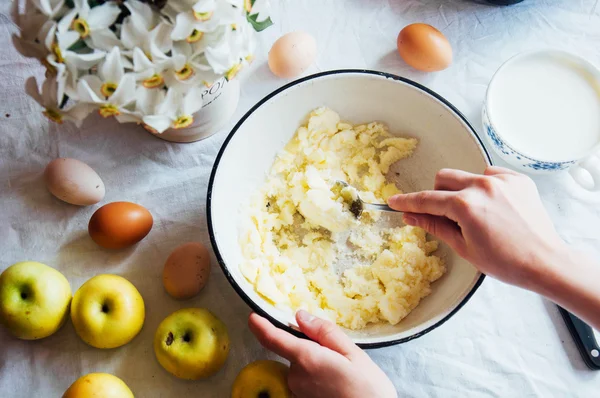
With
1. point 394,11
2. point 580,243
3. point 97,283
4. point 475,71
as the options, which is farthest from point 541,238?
point 97,283

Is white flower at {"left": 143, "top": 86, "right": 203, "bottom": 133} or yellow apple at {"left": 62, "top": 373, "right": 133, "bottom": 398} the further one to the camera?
yellow apple at {"left": 62, "top": 373, "right": 133, "bottom": 398}

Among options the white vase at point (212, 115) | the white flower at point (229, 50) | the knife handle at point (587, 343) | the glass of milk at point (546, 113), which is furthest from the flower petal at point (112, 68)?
the knife handle at point (587, 343)

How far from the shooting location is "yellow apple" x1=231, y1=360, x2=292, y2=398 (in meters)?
0.82

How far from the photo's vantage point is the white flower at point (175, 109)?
68 centimetres

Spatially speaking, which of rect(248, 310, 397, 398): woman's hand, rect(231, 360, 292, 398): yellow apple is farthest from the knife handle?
rect(231, 360, 292, 398): yellow apple

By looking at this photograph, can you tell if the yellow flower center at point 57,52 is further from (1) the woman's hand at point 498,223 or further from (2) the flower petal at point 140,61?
(1) the woman's hand at point 498,223

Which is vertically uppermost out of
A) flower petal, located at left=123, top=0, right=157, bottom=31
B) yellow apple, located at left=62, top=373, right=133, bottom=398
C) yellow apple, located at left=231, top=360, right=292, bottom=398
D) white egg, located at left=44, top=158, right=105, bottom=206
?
flower petal, located at left=123, top=0, right=157, bottom=31

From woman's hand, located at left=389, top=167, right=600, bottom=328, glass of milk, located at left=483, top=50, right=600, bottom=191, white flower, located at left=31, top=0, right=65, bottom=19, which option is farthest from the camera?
glass of milk, located at left=483, top=50, right=600, bottom=191

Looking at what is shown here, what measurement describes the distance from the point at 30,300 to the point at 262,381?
1.28ft

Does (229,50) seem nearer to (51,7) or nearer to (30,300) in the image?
(51,7)

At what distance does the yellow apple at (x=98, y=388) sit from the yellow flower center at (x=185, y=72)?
483 millimetres

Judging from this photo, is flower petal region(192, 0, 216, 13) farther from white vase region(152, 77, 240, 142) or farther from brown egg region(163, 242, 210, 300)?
brown egg region(163, 242, 210, 300)

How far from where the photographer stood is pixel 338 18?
106 cm

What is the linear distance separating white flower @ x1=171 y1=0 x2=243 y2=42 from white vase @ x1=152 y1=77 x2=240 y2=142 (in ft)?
0.67
